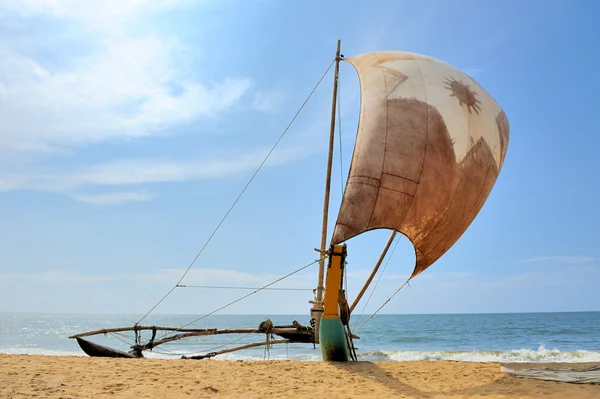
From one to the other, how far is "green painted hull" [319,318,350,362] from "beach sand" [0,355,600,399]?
1.23ft

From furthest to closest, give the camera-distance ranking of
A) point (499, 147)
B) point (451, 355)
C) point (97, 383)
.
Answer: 1. point (451, 355)
2. point (499, 147)
3. point (97, 383)

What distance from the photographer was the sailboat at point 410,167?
1055cm

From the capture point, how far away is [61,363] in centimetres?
1024

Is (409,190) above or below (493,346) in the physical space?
above

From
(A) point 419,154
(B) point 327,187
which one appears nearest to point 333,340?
(B) point 327,187

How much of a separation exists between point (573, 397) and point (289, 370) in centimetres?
505

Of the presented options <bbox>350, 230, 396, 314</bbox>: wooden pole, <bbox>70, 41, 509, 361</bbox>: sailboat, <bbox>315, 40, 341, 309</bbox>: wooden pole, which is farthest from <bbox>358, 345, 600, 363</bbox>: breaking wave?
<bbox>70, 41, 509, 361</bbox>: sailboat

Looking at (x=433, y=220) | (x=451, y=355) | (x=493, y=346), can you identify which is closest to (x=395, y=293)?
(x=433, y=220)

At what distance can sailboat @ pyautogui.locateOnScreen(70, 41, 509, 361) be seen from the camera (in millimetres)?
10547

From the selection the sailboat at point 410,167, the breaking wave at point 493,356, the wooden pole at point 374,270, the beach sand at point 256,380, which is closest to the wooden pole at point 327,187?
the sailboat at point 410,167

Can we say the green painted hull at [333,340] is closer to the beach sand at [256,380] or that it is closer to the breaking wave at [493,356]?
the beach sand at [256,380]

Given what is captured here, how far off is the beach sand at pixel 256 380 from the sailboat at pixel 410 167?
4.59 feet

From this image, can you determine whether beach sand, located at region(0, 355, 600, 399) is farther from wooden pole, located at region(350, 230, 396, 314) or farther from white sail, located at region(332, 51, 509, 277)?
white sail, located at region(332, 51, 509, 277)

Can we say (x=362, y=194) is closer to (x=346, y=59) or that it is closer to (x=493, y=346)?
(x=346, y=59)
